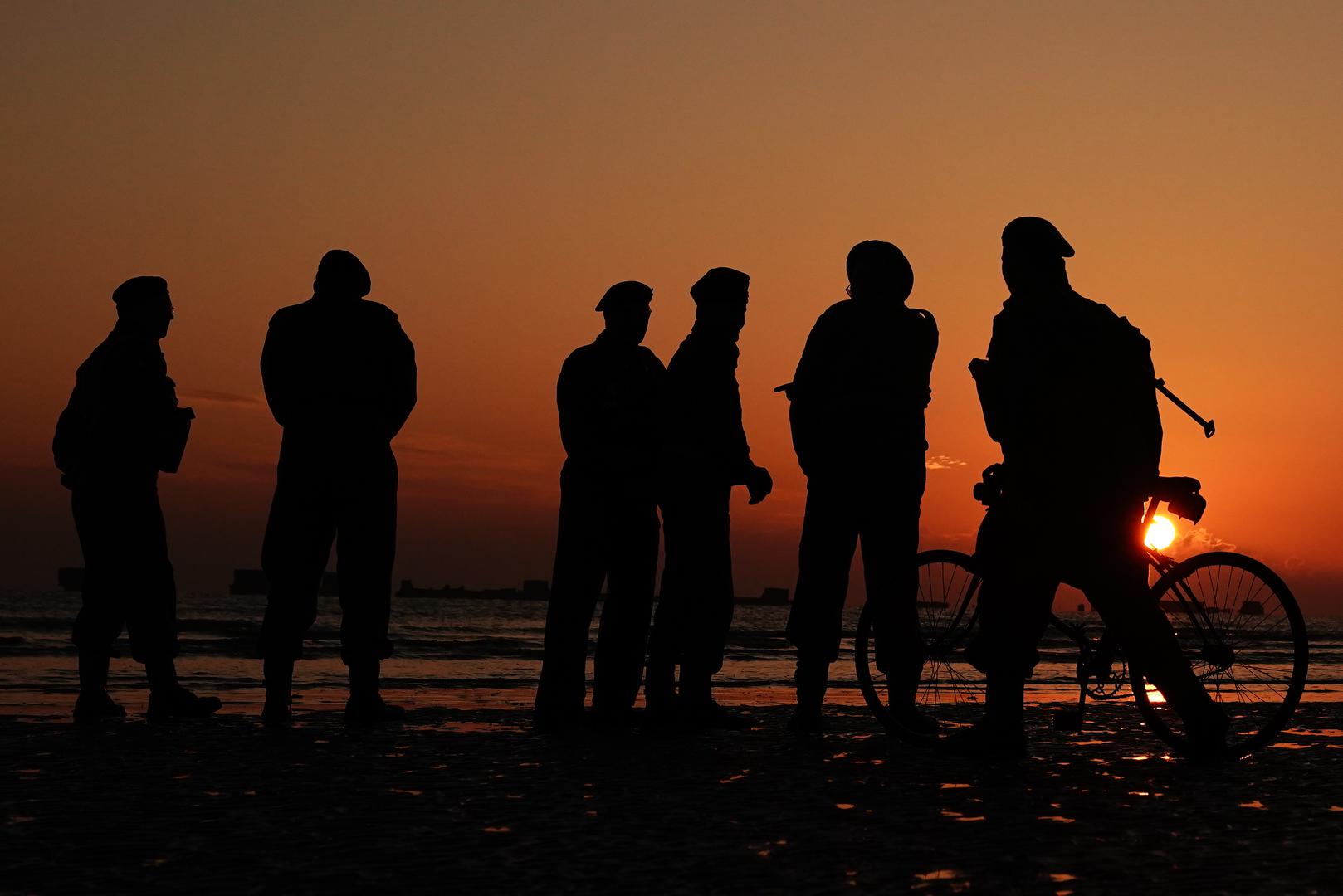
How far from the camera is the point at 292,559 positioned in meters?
6.87

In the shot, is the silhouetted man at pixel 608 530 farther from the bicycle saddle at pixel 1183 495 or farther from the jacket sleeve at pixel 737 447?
the bicycle saddle at pixel 1183 495

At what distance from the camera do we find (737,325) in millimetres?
7125

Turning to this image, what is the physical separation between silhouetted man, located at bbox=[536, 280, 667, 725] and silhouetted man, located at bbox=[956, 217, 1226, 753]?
178cm

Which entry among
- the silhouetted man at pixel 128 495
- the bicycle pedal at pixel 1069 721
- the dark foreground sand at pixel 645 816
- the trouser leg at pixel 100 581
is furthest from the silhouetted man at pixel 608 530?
the trouser leg at pixel 100 581

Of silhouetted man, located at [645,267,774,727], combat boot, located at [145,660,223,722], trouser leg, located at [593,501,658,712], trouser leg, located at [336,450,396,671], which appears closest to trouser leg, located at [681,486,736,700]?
silhouetted man, located at [645,267,774,727]

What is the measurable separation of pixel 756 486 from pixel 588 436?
0.81m

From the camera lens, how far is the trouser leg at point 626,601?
6.92 meters

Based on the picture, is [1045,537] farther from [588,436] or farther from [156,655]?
[156,655]

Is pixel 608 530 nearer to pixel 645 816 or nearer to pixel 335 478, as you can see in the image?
pixel 335 478

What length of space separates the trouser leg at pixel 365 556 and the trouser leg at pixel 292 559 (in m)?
0.11

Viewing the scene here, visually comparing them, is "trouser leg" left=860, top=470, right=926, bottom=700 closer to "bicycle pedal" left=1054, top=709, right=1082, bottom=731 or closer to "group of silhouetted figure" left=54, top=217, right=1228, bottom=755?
"group of silhouetted figure" left=54, top=217, right=1228, bottom=755

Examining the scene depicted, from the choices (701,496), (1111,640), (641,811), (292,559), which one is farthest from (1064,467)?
(292,559)

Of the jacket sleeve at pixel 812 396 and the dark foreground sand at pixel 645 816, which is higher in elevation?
the jacket sleeve at pixel 812 396

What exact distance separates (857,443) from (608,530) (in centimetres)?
122
